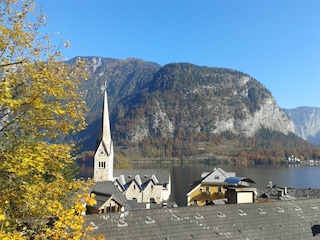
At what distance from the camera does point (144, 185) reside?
220 feet

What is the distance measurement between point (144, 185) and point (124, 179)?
4658mm

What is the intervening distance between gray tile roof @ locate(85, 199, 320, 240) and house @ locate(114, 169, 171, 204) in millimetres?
Answer: 40625

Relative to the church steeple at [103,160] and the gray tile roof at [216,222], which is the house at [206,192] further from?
the gray tile roof at [216,222]

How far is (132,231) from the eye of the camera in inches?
636

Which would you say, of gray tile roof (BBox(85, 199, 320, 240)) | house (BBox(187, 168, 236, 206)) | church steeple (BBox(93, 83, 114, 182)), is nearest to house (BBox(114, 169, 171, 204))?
church steeple (BBox(93, 83, 114, 182))

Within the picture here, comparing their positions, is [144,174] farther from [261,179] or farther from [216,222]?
[261,179]

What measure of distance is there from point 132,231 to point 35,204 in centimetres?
851

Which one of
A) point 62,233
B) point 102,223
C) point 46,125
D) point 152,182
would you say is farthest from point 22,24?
point 152,182

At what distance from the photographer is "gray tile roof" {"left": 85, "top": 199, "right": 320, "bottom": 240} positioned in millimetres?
16312

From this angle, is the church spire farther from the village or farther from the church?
the village

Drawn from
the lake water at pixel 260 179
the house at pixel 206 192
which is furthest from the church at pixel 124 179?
the house at pixel 206 192

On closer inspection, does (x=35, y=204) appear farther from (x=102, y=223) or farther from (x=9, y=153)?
(x=102, y=223)

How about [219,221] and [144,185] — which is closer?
[219,221]

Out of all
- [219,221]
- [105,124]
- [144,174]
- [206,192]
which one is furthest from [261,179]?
[219,221]
